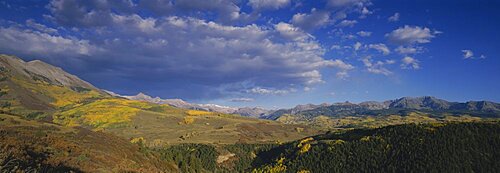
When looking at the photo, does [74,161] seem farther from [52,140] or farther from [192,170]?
[192,170]

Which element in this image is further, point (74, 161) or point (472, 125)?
point (472, 125)

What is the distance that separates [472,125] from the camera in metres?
192

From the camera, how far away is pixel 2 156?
48.7 feet

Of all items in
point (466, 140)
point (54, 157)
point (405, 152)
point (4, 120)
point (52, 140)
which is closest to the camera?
point (54, 157)


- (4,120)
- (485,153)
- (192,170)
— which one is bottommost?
(192,170)

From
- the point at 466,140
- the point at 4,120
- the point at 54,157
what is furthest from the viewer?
the point at 466,140

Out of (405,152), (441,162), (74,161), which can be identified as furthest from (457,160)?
(74,161)

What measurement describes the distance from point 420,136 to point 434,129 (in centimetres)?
1011

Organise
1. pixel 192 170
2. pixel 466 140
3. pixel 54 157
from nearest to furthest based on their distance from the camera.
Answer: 1. pixel 54 157
2. pixel 192 170
3. pixel 466 140

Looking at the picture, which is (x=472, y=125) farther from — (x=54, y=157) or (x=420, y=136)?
(x=54, y=157)

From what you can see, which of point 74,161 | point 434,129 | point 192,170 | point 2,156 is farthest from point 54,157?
point 434,129

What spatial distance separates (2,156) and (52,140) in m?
58.6

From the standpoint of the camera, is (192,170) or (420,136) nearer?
(192,170)

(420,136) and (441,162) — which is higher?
(420,136)
